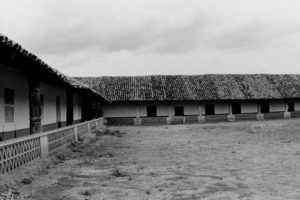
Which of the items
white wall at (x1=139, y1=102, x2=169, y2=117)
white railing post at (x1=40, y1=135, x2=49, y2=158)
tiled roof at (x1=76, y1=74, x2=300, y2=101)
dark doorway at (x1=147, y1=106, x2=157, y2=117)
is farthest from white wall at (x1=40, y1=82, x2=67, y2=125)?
dark doorway at (x1=147, y1=106, x2=157, y2=117)

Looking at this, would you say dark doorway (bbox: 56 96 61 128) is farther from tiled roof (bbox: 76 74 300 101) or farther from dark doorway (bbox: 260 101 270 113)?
dark doorway (bbox: 260 101 270 113)

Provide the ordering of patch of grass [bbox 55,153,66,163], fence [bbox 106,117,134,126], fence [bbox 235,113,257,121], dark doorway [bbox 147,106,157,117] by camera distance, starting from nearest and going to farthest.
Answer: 1. patch of grass [bbox 55,153,66,163]
2. fence [bbox 106,117,134,126]
3. dark doorway [bbox 147,106,157,117]
4. fence [bbox 235,113,257,121]

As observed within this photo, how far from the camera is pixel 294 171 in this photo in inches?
334

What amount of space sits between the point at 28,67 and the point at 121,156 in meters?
4.20

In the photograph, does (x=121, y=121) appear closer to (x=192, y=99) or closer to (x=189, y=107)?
(x=189, y=107)

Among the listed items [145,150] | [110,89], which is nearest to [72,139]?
[145,150]

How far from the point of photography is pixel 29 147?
345 inches

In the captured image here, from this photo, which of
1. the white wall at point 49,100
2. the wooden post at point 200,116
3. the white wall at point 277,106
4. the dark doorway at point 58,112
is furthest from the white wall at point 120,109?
the dark doorway at point 58,112

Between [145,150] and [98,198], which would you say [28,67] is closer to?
[98,198]

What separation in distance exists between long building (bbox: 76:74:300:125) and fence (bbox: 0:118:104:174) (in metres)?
18.1

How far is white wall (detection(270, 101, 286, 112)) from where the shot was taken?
114 ft

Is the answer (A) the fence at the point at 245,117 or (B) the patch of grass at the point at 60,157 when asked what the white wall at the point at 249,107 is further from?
(B) the patch of grass at the point at 60,157

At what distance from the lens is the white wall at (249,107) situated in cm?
3397

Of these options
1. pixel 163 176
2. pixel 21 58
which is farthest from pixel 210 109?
pixel 21 58
